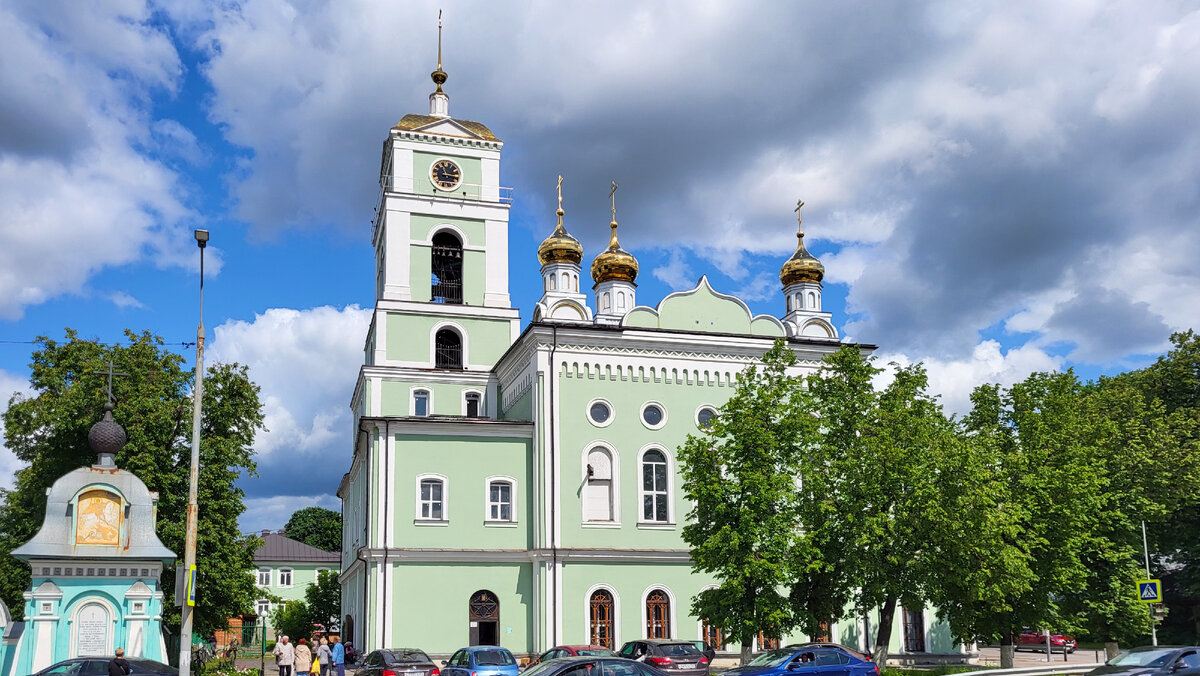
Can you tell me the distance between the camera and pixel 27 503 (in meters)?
36.9

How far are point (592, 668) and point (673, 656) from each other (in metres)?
11.3

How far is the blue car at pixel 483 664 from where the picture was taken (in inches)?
892

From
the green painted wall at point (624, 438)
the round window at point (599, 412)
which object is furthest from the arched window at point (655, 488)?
the round window at point (599, 412)

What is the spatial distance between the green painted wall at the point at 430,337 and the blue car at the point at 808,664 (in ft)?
74.3

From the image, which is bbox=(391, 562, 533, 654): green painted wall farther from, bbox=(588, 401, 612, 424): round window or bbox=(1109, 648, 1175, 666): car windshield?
bbox=(1109, 648, 1175, 666): car windshield

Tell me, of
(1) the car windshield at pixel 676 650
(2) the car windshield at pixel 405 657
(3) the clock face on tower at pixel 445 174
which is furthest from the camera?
(3) the clock face on tower at pixel 445 174

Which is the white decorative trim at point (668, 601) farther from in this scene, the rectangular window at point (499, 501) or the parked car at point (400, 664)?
the parked car at point (400, 664)

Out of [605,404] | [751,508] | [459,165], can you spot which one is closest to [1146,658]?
[751,508]

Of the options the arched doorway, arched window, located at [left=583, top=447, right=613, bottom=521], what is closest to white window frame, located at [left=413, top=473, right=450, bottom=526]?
the arched doorway

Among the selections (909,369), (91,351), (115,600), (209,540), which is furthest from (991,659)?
(91,351)

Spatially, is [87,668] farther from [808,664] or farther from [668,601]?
[668,601]

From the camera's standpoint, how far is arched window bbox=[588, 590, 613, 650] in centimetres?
3459

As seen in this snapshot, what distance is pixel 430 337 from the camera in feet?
140

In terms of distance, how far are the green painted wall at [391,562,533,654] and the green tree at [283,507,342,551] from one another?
63821mm
